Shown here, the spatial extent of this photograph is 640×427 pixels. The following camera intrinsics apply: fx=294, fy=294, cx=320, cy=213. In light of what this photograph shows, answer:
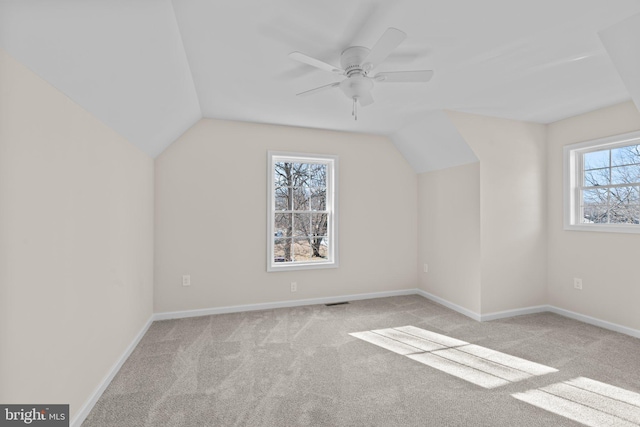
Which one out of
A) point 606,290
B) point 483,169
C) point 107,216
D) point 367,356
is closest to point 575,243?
point 606,290

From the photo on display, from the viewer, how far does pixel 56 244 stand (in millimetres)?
1554

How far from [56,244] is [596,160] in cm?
508

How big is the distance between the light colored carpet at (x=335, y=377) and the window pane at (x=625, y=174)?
1.65 metres

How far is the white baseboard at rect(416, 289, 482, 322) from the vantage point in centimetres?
355

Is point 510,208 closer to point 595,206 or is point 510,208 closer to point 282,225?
point 595,206

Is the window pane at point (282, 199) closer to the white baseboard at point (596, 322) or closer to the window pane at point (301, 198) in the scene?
the window pane at point (301, 198)

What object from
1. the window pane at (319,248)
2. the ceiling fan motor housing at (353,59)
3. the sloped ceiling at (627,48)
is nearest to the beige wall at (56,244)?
the ceiling fan motor housing at (353,59)

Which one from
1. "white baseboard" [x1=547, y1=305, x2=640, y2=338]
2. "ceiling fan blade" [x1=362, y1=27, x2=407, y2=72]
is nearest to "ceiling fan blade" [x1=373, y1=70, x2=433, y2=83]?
"ceiling fan blade" [x1=362, y1=27, x2=407, y2=72]

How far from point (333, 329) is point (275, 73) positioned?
8.62 feet

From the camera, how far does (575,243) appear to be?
3.54 m

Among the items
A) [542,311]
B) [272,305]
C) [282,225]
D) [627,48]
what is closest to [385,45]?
[627,48]

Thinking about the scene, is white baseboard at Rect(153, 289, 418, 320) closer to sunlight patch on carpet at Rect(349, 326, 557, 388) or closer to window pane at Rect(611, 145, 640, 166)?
sunlight patch on carpet at Rect(349, 326, 557, 388)

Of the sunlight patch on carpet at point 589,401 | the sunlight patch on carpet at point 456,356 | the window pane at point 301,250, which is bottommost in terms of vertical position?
the sunlight patch on carpet at point 589,401

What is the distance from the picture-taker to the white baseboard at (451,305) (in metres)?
3.55
